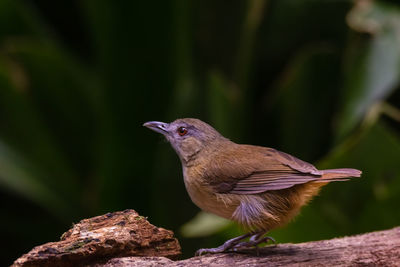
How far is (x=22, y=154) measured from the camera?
18.0ft

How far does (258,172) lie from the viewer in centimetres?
295

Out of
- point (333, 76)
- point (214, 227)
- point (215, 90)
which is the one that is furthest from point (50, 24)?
point (214, 227)

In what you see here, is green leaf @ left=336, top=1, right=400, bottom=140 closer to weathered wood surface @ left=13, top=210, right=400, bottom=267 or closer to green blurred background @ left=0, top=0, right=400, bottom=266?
green blurred background @ left=0, top=0, right=400, bottom=266

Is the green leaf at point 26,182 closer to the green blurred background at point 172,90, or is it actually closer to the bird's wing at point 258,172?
the green blurred background at point 172,90

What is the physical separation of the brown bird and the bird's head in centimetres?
10

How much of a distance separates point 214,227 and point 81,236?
1.42 m

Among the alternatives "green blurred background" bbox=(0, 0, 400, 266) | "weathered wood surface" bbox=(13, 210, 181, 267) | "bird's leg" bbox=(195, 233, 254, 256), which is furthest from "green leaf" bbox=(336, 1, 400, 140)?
"weathered wood surface" bbox=(13, 210, 181, 267)

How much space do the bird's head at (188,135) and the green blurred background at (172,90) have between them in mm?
1340

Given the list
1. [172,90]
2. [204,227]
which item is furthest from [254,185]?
[172,90]

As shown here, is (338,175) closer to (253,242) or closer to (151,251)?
(253,242)

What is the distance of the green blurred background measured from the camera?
4914mm

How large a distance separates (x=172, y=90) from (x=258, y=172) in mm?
Result: 2614

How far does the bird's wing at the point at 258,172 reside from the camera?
2.86 m

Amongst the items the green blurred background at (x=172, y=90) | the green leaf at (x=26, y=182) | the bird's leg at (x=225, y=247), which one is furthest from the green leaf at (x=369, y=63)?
the green leaf at (x=26, y=182)
